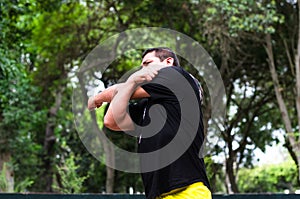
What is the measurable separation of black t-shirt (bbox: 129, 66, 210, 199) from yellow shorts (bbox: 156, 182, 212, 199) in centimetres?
2

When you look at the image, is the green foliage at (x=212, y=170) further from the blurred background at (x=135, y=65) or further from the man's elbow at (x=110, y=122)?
the man's elbow at (x=110, y=122)

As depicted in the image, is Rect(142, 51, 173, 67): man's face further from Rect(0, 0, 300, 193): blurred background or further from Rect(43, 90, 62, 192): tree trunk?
Rect(43, 90, 62, 192): tree trunk

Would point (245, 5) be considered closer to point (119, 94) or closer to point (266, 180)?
point (119, 94)

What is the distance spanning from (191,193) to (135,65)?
1046 centimetres

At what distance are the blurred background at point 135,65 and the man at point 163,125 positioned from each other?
23.3ft

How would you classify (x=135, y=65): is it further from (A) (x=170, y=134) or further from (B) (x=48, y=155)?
(A) (x=170, y=134)

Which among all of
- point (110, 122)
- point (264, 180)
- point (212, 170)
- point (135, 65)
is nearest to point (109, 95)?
point (110, 122)

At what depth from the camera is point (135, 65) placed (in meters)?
12.5

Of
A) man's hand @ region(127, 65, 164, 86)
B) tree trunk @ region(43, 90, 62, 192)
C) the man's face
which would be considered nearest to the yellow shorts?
man's hand @ region(127, 65, 164, 86)

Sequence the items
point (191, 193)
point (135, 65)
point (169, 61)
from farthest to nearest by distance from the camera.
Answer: point (135, 65) < point (169, 61) < point (191, 193)

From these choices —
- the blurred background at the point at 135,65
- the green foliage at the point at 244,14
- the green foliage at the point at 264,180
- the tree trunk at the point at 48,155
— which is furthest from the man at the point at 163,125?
the green foliage at the point at 264,180

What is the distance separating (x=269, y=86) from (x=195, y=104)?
39.4ft

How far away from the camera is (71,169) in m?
10.7

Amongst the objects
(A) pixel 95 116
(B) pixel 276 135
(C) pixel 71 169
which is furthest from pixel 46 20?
(B) pixel 276 135
